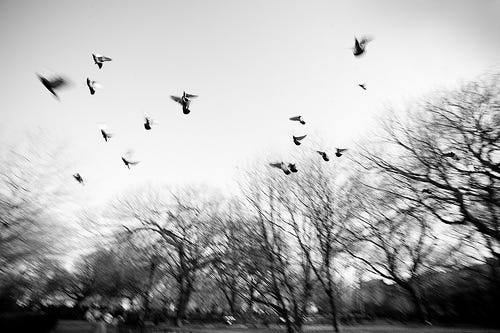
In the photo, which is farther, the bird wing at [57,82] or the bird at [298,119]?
the bird at [298,119]

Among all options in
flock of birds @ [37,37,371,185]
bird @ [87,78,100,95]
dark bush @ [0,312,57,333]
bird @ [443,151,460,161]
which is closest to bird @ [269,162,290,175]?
flock of birds @ [37,37,371,185]

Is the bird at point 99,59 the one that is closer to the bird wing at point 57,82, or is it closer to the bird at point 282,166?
the bird wing at point 57,82

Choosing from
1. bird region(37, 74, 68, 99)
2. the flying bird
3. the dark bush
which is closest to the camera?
bird region(37, 74, 68, 99)

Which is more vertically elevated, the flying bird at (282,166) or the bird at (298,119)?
the bird at (298,119)

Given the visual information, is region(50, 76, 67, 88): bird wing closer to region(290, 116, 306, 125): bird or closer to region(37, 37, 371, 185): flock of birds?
region(37, 37, 371, 185): flock of birds

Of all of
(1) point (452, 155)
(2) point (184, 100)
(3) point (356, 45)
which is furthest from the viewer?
(1) point (452, 155)

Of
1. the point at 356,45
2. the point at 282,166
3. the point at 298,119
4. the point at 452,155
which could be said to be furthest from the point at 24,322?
the point at 452,155

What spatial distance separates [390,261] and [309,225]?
1259 cm

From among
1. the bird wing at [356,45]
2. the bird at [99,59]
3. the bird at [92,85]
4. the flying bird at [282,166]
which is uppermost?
the bird wing at [356,45]

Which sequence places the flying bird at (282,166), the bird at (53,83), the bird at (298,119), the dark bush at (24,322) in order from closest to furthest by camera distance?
the bird at (53,83) → the flying bird at (282,166) → the bird at (298,119) → the dark bush at (24,322)

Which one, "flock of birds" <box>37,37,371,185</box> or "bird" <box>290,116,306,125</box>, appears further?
"bird" <box>290,116,306,125</box>

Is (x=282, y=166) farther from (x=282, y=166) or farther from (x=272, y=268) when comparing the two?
(x=272, y=268)

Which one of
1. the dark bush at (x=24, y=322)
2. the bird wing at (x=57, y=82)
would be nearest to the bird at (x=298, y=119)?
the bird wing at (x=57, y=82)

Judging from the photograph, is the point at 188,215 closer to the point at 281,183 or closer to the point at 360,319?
the point at 281,183
